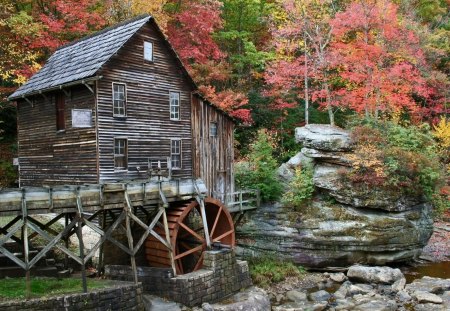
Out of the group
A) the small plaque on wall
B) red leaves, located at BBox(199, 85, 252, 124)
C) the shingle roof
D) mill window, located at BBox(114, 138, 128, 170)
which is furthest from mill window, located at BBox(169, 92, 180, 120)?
red leaves, located at BBox(199, 85, 252, 124)

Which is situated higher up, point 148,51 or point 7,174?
point 148,51

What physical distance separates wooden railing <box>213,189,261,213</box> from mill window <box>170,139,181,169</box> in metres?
2.37

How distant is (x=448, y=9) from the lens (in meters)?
34.6

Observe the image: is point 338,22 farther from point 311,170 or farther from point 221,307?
point 221,307

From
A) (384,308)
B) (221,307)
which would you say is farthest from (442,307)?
(221,307)

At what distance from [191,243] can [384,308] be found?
7.82 m

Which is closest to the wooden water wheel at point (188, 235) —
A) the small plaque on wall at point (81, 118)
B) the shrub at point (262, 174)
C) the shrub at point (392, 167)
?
the shrub at point (262, 174)

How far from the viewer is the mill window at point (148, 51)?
695 inches

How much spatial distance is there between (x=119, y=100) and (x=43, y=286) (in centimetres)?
774

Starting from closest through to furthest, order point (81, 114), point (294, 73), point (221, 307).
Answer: point (221, 307) → point (81, 114) → point (294, 73)

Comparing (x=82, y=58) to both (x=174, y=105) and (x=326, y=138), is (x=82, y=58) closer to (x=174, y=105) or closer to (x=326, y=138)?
(x=174, y=105)

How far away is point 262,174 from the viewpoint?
20422 millimetres

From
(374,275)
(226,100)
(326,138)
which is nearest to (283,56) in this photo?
(226,100)

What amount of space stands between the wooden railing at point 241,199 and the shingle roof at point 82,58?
25.8 ft
